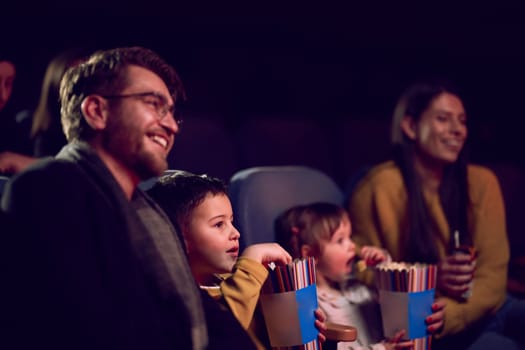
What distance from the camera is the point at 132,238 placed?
68 cm

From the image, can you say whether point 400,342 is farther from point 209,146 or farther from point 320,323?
point 209,146

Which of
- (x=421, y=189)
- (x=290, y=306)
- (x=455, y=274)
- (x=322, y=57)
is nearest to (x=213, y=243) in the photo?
(x=290, y=306)

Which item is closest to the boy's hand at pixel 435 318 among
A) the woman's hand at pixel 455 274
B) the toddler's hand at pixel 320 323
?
the woman's hand at pixel 455 274

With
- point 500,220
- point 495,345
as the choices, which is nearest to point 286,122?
point 500,220

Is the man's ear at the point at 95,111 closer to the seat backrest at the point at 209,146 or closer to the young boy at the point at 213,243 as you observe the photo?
the young boy at the point at 213,243

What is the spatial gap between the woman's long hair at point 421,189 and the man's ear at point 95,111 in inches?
36.7

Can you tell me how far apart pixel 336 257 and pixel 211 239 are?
0.42 m

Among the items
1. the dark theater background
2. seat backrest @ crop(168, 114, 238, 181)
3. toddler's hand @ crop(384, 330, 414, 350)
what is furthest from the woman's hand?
the dark theater background

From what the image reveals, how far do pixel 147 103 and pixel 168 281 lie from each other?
9.9 inches

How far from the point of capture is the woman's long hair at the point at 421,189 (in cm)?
142

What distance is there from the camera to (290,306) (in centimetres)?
90

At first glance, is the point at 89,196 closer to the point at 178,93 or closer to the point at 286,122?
the point at 178,93

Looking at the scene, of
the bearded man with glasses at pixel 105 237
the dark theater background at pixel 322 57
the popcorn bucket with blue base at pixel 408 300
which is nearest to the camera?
the bearded man with glasses at pixel 105 237

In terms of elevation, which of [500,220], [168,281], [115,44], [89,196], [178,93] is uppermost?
[115,44]
